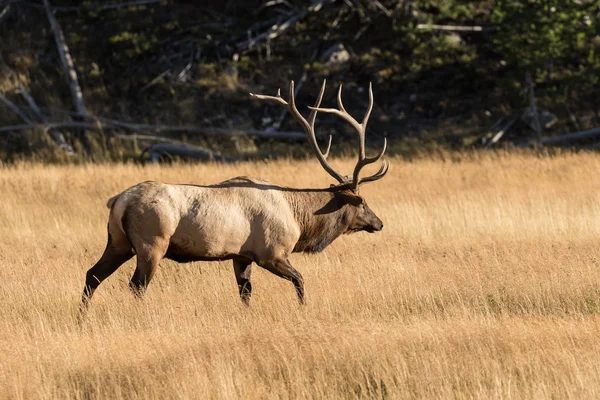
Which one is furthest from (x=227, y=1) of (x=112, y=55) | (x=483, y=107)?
(x=483, y=107)

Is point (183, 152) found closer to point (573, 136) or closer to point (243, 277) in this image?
point (573, 136)

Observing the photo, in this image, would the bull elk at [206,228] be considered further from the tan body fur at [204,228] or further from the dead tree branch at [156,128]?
the dead tree branch at [156,128]

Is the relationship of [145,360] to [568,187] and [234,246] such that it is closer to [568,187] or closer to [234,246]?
[234,246]

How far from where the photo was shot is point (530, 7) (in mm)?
20328

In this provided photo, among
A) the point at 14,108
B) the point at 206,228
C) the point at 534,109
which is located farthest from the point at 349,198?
the point at 14,108

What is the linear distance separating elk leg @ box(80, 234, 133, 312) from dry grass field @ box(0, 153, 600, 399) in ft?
0.45

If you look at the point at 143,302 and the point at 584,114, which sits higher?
the point at 143,302

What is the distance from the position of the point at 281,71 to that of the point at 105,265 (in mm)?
16892

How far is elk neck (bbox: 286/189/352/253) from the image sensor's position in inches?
348

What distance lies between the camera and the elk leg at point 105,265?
8.19 metres

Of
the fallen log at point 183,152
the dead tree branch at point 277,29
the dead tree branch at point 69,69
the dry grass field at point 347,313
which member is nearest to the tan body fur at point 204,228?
the dry grass field at point 347,313

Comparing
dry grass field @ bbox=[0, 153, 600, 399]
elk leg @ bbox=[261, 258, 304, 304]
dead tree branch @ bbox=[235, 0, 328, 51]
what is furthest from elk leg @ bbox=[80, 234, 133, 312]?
dead tree branch @ bbox=[235, 0, 328, 51]

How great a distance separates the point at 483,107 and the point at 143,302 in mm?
16178

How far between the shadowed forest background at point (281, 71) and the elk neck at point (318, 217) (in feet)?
38.3
